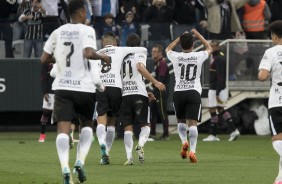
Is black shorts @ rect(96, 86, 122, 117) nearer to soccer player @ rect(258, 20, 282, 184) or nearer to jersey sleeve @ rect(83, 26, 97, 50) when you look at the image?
jersey sleeve @ rect(83, 26, 97, 50)

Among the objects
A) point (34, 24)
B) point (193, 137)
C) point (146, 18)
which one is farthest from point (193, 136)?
point (146, 18)

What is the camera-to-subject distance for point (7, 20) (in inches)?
1168

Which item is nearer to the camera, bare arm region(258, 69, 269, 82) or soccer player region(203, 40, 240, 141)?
bare arm region(258, 69, 269, 82)

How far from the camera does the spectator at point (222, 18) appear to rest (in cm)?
3078

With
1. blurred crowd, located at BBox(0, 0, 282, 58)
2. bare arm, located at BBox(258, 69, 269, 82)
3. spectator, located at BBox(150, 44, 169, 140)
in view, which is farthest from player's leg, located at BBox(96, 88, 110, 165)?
blurred crowd, located at BBox(0, 0, 282, 58)

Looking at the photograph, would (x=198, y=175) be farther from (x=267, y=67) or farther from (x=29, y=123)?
(x=29, y=123)

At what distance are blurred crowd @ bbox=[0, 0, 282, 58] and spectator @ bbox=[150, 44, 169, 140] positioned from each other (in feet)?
5.88

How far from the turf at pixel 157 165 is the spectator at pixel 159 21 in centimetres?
361

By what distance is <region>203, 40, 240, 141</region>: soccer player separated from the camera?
92.3ft

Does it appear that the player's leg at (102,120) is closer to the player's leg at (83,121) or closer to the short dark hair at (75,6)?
the player's leg at (83,121)

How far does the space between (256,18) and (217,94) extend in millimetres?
3956

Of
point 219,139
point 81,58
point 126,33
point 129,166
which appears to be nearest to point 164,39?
point 126,33

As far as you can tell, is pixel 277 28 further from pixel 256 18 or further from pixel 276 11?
pixel 276 11

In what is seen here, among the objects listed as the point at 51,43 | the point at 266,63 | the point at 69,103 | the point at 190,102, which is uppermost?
the point at 51,43
